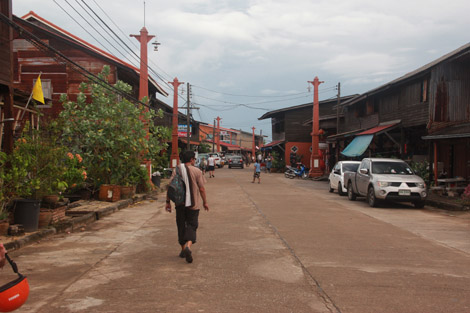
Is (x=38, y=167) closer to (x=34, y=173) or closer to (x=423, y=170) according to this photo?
(x=34, y=173)

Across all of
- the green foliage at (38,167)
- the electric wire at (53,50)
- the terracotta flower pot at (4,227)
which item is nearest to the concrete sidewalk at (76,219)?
the terracotta flower pot at (4,227)

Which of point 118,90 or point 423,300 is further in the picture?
point 118,90

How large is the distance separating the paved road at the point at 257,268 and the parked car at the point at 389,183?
3249 mm

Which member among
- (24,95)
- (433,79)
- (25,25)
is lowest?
(24,95)

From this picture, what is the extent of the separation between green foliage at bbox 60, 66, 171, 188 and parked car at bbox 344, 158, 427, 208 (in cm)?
858

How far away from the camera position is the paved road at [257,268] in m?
4.77

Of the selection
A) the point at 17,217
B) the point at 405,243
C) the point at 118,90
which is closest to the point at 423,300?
the point at 405,243

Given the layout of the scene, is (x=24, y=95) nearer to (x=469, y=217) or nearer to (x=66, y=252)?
(x=66, y=252)

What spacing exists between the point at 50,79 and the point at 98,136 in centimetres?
1267

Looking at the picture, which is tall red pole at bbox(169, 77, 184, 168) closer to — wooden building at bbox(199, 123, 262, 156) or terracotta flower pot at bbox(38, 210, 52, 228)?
terracotta flower pot at bbox(38, 210, 52, 228)

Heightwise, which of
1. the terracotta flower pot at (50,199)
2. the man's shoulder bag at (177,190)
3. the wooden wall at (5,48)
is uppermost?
the wooden wall at (5,48)

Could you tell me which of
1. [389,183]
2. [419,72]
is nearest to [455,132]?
[389,183]

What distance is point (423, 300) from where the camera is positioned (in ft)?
15.9

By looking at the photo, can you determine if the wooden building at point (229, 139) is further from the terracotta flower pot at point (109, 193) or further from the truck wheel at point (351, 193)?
the terracotta flower pot at point (109, 193)
